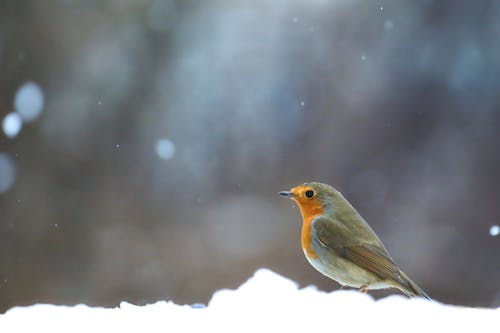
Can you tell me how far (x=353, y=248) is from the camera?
1502 mm

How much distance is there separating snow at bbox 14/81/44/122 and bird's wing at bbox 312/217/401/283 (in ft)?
13.1

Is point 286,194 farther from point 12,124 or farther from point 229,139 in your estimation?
point 12,124

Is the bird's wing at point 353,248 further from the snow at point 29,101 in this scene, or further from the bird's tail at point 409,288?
the snow at point 29,101

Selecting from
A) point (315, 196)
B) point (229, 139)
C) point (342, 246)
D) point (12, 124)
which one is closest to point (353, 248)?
point (342, 246)

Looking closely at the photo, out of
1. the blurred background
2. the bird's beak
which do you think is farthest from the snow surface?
the blurred background

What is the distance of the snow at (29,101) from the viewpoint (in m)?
5.00

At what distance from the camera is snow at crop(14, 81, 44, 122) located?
16.4 ft

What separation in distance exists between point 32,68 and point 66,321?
4047 mm

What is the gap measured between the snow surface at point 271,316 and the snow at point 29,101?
11.5 feet

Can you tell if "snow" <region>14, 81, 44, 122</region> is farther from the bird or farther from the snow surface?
the bird

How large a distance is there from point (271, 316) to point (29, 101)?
163 inches

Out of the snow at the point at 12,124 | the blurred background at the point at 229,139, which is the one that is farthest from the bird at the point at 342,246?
the snow at the point at 12,124

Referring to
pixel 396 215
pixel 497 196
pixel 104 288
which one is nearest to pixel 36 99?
pixel 104 288

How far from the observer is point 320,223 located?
1501 millimetres
